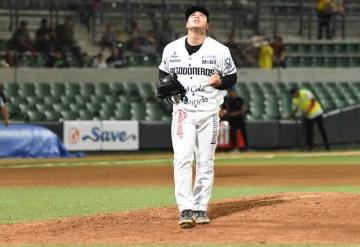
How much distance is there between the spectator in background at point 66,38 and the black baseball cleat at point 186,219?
18721 mm

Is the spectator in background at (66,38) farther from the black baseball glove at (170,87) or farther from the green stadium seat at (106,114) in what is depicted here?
the black baseball glove at (170,87)

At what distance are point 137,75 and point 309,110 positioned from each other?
5080 millimetres

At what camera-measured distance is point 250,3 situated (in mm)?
32625

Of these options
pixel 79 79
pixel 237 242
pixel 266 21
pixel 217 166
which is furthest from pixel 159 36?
pixel 237 242

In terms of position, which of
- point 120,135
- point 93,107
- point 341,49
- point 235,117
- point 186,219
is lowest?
point 120,135

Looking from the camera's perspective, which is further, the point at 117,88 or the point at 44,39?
the point at 117,88

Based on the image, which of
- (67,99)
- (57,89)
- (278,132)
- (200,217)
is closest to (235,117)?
(278,132)

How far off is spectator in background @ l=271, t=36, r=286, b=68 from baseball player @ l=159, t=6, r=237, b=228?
67.1 ft

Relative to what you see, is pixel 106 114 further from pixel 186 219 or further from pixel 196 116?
pixel 186 219

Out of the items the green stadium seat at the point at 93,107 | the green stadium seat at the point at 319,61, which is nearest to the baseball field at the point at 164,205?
the green stadium seat at the point at 93,107

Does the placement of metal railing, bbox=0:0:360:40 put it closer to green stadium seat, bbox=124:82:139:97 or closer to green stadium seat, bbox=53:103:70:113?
green stadium seat, bbox=124:82:139:97

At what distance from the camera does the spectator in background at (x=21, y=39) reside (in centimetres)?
2695

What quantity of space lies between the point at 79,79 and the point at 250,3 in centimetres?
746

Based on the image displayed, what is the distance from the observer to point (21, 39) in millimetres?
27000
